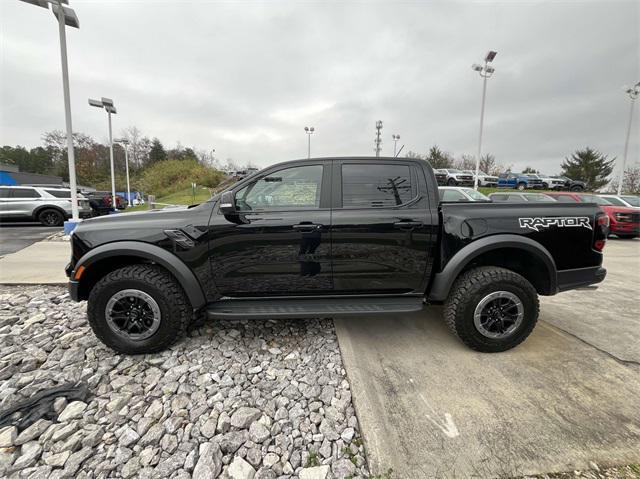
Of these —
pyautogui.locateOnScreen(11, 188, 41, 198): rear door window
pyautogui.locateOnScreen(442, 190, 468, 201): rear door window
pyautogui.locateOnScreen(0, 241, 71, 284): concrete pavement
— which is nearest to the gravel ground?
pyautogui.locateOnScreen(0, 241, 71, 284): concrete pavement

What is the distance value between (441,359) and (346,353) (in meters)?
0.85

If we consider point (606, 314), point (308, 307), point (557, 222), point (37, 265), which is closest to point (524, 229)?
point (557, 222)

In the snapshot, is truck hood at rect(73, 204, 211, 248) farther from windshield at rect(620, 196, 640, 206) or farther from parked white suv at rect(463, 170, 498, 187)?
parked white suv at rect(463, 170, 498, 187)

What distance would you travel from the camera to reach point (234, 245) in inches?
102

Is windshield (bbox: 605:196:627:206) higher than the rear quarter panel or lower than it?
higher

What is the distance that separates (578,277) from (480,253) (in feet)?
3.37

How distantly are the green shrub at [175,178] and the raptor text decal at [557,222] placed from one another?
40.5 meters

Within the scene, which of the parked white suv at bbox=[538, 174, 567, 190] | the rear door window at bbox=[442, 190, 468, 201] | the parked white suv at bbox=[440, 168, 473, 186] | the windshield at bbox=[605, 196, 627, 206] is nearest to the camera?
the rear door window at bbox=[442, 190, 468, 201]

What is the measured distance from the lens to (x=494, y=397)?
7.20ft

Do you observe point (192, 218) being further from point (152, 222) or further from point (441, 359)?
point (441, 359)

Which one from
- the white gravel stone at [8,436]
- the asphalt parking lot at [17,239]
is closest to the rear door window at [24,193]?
the asphalt parking lot at [17,239]

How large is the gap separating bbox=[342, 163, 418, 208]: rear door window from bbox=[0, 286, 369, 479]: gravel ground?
1.42 meters

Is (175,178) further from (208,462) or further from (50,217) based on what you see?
(208,462)

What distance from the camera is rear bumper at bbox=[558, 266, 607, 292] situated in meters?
2.78
